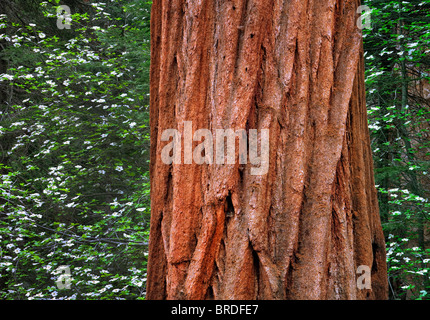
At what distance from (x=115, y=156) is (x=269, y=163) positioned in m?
6.81

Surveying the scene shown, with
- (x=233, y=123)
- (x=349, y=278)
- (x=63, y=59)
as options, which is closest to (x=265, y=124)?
(x=233, y=123)

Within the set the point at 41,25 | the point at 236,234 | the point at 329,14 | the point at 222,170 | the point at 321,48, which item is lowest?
the point at 236,234

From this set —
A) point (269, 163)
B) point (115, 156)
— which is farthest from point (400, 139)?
point (115, 156)

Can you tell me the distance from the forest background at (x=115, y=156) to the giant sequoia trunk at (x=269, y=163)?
140 inches

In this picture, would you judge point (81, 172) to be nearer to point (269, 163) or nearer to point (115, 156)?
point (115, 156)

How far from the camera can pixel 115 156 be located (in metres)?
8.25

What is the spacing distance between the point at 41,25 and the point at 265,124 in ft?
32.9

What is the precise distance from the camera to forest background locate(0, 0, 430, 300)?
5984 millimetres

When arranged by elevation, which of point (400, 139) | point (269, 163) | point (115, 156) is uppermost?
point (400, 139)

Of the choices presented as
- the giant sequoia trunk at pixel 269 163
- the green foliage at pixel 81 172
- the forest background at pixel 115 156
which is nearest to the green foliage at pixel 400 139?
the forest background at pixel 115 156

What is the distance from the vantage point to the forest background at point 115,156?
598cm

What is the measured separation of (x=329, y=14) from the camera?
2.09 meters

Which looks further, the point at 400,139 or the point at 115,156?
the point at 115,156
